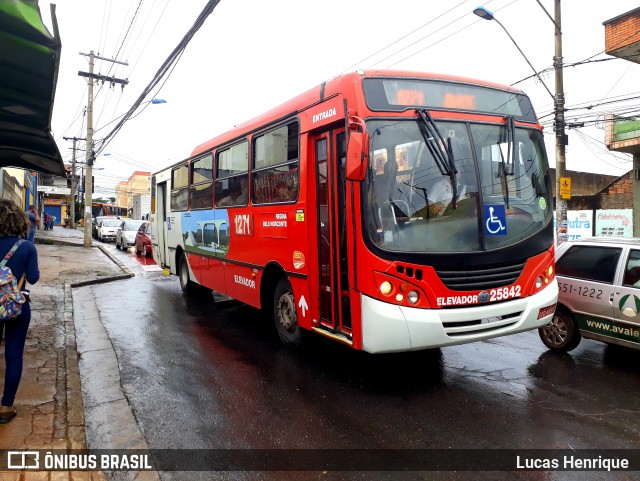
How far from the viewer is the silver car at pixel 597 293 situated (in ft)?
18.5

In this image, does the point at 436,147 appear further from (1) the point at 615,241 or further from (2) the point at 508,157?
(1) the point at 615,241

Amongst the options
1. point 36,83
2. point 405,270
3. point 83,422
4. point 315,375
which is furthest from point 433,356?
point 36,83

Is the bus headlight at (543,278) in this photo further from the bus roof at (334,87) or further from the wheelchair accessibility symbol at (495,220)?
the bus roof at (334,87)

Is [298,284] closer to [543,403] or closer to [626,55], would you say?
[543,403]

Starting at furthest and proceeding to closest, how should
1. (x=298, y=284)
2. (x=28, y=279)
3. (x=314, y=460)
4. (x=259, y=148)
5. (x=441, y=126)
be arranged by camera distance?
1. (x=259, y=148)
2. (x=298, y=284)
3. (x=441, y=126)
4. (x=28, y=279)
5. (x=314, y=460)

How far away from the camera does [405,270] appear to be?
454 cm

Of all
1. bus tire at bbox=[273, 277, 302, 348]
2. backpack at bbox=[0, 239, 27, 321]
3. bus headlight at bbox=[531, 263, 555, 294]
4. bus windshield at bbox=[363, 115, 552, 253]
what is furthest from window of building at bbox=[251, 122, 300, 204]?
backpack at bbox=[0, 239, 27, 321]

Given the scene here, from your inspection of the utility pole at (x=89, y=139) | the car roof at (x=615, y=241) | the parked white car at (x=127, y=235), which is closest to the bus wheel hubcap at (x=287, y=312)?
the car roof at (x=615, y=241)

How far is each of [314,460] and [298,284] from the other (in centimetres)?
257

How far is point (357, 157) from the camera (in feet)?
14.4

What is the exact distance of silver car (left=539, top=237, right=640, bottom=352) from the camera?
18.5 ft

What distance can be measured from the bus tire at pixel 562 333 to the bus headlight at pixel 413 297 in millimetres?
2738

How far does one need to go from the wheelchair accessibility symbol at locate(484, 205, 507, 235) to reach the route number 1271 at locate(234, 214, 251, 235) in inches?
145

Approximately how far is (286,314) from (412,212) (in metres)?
2.64
